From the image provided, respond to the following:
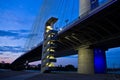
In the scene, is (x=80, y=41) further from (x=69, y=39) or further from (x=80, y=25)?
(x=80, y=25)

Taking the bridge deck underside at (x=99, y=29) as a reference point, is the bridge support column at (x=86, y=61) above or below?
below

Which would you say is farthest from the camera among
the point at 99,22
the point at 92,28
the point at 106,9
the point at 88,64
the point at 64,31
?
the point at 88,64

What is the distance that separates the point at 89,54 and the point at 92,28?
340 inches

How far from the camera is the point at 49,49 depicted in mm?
40844

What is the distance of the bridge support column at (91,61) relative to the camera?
128 feet

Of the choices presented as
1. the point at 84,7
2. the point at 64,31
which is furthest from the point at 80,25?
the point at 84,7

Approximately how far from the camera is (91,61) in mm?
38938

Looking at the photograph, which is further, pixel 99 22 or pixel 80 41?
pixel 80 41

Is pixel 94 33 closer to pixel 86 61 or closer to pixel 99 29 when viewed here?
pixel 99 29

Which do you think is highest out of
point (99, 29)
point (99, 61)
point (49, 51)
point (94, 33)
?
point (99, 29)

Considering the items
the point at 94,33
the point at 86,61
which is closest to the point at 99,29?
the point at 94,33

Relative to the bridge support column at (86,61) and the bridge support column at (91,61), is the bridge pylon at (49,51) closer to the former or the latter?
the bridge support column at (86,61)

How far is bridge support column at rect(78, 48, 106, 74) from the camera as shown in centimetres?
3897

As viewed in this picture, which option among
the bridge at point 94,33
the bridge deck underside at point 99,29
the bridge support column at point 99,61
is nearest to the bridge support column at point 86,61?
the bridge at point 94,33
